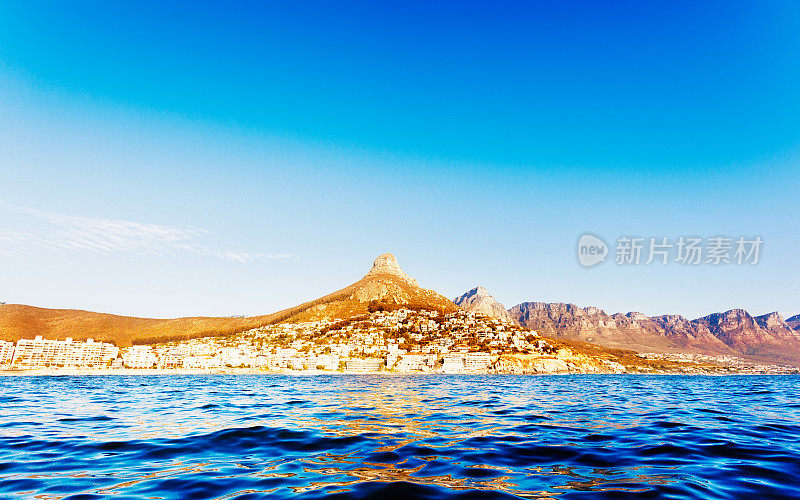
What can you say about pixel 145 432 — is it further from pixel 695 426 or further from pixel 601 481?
pixel 695 426

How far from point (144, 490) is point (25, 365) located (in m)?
214

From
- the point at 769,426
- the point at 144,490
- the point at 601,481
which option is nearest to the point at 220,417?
the point at 144,490

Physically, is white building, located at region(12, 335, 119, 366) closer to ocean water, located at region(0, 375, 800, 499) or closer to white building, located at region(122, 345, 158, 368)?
white building, located at region(122, 345, 158, 368)

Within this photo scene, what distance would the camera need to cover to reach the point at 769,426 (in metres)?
14.8

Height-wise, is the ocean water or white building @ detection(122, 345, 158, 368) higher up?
the ocean water

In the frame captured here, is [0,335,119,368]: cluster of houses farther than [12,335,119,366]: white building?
Result: No

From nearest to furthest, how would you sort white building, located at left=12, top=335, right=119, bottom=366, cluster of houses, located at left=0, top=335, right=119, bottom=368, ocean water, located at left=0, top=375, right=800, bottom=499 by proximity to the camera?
ocean water, located at left=0, top=375, right=800, bottom=499 < cluster of houses, located at left=0, top=335, right=119, bottom=368 < white building, located at left=12, top=335, right=119, bottom=366

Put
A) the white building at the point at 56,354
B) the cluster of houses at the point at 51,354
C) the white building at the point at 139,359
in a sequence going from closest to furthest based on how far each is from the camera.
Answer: the cluster of houses at the point at 51,354 → the white building at the point at 56,354 → the white building at the point at 139,359

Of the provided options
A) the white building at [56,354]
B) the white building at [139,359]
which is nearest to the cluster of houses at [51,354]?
the white building at [56,354]

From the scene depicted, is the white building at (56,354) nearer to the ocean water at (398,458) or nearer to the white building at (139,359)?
the white building at (139,359)

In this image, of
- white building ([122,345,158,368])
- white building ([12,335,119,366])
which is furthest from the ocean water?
white building ([12,335,119,366])

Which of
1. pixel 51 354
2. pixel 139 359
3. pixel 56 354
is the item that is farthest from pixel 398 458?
pixel 56 354

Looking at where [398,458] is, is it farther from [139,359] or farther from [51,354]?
[51,354]

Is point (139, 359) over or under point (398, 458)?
under
